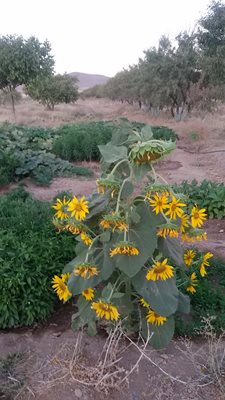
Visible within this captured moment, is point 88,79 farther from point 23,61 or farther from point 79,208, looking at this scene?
point 79,208

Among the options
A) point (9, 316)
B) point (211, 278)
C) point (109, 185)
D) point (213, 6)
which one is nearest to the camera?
point (109, 185)

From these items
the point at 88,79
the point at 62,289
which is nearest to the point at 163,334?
the point at 62,289

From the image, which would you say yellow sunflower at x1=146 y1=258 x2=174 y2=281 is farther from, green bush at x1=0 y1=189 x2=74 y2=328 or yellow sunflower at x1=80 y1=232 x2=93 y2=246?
green bush at x1=0 y1=189 x2=74 y2=328

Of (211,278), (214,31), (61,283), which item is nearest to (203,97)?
(214,31)

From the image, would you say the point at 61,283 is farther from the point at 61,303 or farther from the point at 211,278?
the point at 211,278

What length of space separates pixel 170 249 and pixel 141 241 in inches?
9.0

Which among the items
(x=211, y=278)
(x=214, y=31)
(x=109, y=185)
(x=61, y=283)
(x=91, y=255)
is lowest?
(x=211, y=278)

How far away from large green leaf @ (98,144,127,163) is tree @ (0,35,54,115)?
814 inches

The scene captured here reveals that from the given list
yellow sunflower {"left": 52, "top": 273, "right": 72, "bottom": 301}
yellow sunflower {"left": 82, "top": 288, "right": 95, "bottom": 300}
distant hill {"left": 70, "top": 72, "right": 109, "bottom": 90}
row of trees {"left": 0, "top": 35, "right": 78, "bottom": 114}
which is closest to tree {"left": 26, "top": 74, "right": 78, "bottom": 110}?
row of trees {"left": 0, "top": 35, "right": 78, "bottom": 114}

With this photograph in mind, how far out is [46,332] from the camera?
2764mm

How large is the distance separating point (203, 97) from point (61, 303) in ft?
63.4

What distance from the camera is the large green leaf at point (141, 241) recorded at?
194 cm

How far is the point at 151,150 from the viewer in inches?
70.4

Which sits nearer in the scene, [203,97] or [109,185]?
[109,185]
